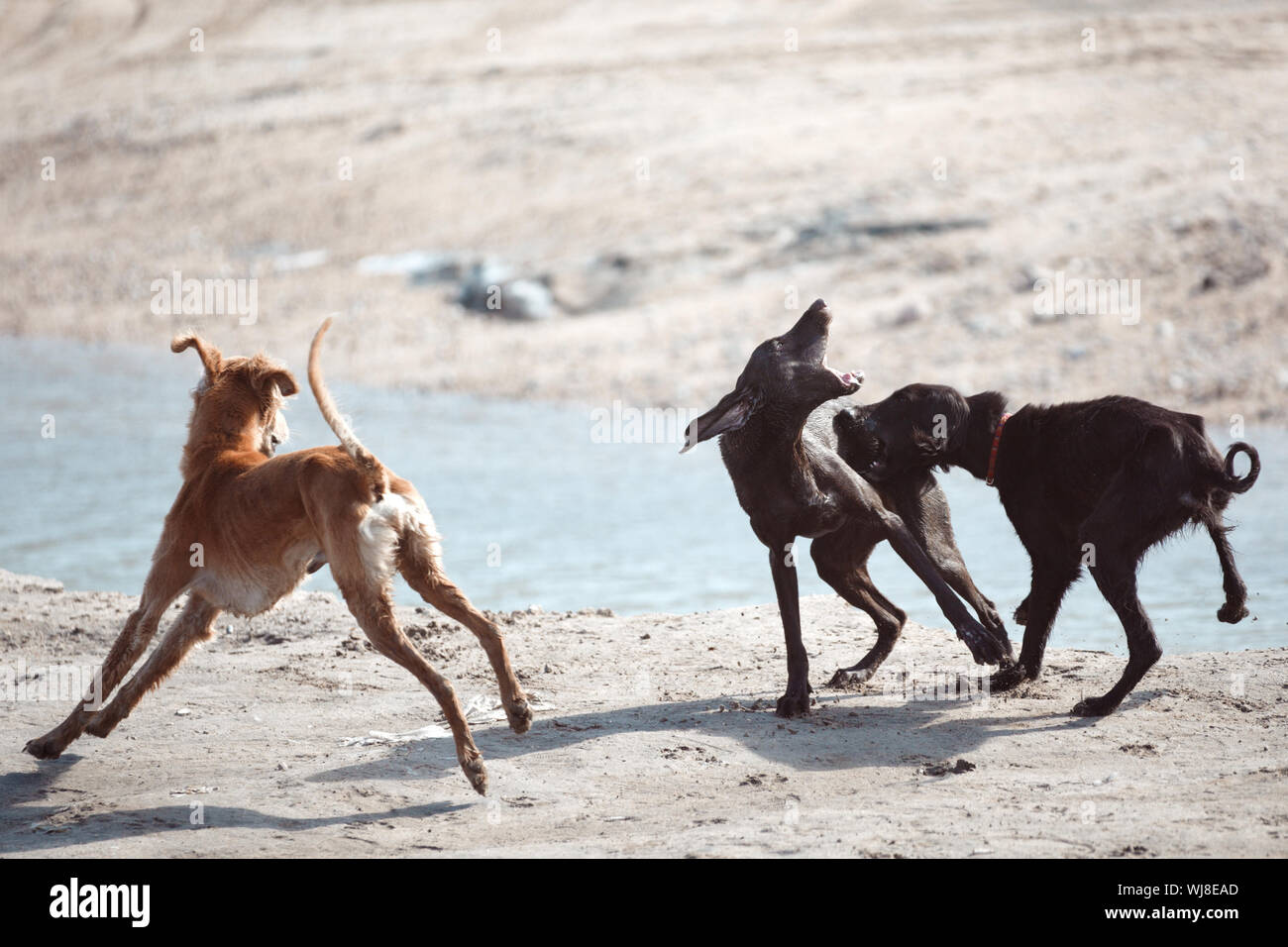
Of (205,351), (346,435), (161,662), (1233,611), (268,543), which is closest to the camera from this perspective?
(346,435)

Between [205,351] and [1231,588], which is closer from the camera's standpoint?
[205,351]

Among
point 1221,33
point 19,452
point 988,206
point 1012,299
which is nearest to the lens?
point 19,452

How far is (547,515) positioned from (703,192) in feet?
36.8

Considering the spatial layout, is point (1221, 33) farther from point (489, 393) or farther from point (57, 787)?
point (57, 787)

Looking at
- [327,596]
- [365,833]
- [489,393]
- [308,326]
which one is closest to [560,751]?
[365,833]

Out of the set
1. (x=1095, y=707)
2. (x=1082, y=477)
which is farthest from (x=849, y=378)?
(x=1095, y=707)

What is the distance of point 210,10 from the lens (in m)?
42.9

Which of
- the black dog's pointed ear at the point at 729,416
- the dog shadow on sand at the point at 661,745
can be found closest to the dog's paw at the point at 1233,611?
the dog shadow on sand at the point at 661,745

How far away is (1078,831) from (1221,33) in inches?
1005

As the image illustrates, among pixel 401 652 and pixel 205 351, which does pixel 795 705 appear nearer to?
pixel 401 652

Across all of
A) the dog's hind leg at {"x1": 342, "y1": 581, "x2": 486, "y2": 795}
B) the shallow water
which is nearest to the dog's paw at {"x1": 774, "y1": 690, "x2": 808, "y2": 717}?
the dog's hind leg at {"x1": 342, "y1": 581, "x2": 486, "y2": 795}

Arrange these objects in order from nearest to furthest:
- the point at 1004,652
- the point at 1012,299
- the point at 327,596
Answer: the point at 1004,652
the point at 327,596
the point at 1012,299

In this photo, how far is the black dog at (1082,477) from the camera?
247 inches

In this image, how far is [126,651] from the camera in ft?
19.6
